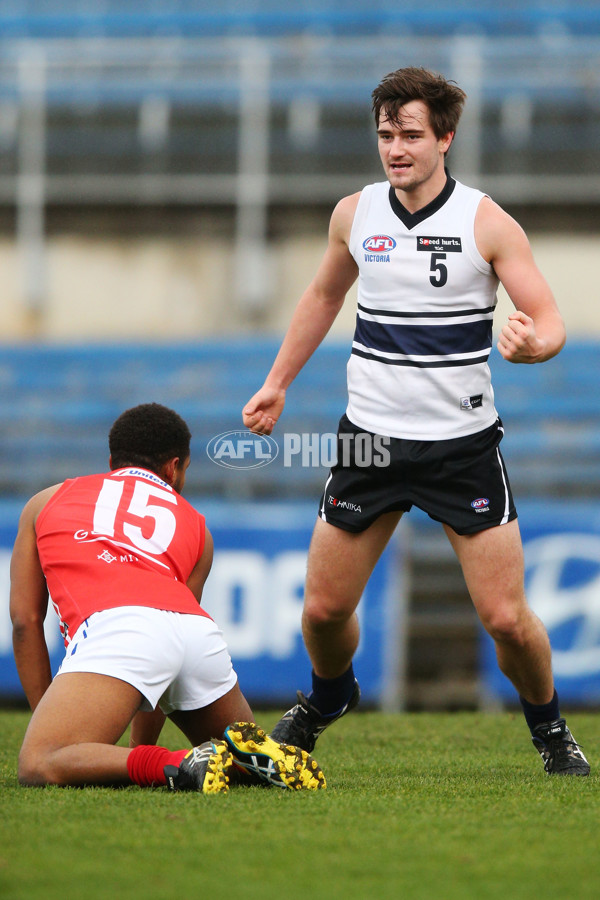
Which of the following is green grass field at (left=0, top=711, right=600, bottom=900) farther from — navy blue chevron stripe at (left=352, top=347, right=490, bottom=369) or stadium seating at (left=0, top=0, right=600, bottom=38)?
stadium seating at (left=0, top=0, right=600, bottom=38)

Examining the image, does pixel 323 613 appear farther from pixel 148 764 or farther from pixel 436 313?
pixel 436 313

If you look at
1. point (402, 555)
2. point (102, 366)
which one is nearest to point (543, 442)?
point (402, 555)

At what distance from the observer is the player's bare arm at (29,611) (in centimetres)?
366

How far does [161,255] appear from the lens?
12219 millimetres

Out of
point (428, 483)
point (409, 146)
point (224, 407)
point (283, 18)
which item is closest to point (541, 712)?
point (428, 483)

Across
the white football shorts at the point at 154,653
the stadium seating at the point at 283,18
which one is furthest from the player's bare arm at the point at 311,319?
the stadium seating at the point at 283,18

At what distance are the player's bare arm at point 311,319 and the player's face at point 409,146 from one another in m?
0.23

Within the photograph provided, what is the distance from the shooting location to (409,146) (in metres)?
3.73

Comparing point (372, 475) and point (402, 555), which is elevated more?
point (372, 475)

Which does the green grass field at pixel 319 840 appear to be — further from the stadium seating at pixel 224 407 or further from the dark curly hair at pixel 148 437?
the stadium seating at pixel 224 407

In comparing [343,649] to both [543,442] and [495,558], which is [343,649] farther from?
[543,442]

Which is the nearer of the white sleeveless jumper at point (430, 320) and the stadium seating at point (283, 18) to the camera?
the white sleeveless jumper at point (430, 320)

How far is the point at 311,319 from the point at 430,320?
0.52 metres

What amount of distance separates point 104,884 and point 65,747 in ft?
3.32
